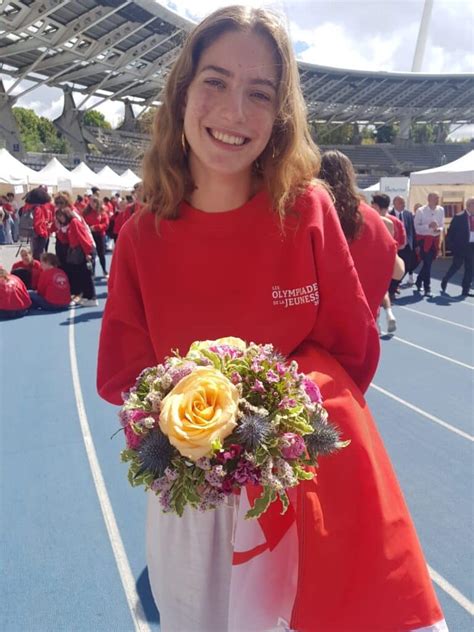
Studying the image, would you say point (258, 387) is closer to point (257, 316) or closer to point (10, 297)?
point (257, 316)

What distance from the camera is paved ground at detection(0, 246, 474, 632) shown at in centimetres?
259

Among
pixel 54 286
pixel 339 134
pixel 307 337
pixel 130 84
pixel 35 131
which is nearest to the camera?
pixel 307 337

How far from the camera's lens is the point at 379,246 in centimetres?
251

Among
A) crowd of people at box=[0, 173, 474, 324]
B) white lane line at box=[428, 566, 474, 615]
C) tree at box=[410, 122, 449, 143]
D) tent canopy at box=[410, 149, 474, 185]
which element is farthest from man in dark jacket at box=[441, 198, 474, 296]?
tree at box=[410, 122, 449, 143]

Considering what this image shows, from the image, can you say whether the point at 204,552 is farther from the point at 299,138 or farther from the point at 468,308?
the point at 468,308

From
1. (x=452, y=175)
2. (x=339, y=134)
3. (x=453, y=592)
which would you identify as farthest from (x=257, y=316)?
(x=339, y=134)

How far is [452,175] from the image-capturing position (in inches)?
570

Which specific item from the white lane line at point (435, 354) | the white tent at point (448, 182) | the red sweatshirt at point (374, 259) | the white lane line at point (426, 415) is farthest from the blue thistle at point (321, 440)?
the white tent at point (448, 182)

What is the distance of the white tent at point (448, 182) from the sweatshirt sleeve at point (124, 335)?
14.6m

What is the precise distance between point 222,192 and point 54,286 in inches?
329

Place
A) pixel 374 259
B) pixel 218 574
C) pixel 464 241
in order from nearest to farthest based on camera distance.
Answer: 1. pixel 218 574
2. pixel 374 259
3. pixel 464 241

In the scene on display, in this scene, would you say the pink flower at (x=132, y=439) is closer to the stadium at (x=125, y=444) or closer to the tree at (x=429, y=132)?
the stadium at (x=125, y=444)

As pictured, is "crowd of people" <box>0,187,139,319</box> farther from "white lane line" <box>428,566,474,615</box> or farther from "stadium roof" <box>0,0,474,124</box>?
"stadium roof" <box>0,0,474,124</box>

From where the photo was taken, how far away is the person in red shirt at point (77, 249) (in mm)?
9172
